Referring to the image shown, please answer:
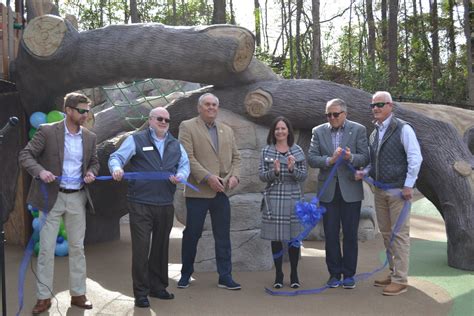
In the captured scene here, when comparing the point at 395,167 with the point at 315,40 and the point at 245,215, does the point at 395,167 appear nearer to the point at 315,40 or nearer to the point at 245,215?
the point at 245,215

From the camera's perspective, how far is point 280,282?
436 cm

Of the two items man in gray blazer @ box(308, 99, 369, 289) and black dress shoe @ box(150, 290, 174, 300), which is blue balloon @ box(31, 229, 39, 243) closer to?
black dress shoe @ box(150, 290, 174, 300)

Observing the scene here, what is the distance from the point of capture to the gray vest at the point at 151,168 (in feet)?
12.7

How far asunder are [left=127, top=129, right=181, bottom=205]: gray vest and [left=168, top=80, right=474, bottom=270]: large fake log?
1.62m

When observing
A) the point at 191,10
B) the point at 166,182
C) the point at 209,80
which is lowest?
the point at 166,182

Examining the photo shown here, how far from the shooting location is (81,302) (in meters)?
3.93

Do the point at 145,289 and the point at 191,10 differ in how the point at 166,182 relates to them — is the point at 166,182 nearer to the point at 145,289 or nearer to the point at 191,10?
the point at 145,289

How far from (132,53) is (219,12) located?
331 inches

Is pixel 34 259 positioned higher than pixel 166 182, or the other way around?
pixel 166 182

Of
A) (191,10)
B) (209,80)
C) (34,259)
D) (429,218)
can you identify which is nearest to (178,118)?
(209,80)

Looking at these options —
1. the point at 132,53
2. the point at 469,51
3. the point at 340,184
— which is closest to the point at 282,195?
the point at 340,184

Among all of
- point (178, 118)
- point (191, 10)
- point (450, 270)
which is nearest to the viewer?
point (450, 270)

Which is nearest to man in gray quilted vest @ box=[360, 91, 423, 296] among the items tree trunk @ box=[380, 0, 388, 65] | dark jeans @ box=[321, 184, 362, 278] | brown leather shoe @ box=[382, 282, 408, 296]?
brown leather shoe @ box=[382, 282, 408, 296]

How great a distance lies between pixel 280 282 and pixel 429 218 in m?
5.33
